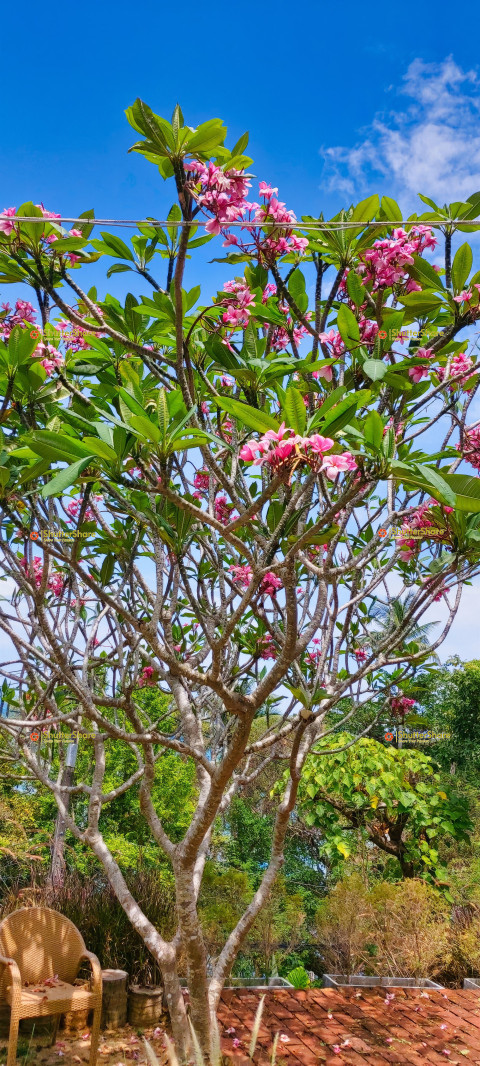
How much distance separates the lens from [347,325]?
1.93 meters

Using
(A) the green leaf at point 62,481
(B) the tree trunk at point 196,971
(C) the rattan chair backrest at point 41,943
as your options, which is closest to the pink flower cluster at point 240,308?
(A) the green leaf at point 62,481

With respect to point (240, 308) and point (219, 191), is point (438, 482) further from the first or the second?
point (240, 308)

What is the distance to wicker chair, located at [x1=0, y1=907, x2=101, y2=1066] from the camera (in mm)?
2773

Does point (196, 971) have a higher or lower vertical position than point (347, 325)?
lower

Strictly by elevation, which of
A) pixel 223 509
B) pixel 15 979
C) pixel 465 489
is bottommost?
pixel 15 979

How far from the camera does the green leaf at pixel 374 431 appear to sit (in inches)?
62.9

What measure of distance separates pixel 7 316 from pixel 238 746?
1.72 meters

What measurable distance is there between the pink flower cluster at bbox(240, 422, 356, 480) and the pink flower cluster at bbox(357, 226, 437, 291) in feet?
2.58

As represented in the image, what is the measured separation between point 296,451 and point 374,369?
37cm

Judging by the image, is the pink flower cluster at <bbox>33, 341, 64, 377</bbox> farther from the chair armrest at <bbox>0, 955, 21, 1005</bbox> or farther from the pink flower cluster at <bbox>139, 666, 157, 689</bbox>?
the chair armrest at <bbox>0, 955, 21, 1005</bbox>

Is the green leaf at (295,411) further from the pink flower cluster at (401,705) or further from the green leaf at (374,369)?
the pink flower cluster at (401,705)

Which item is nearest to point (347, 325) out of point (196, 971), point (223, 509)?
point (223, 509)

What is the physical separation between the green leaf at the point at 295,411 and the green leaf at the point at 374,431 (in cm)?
15

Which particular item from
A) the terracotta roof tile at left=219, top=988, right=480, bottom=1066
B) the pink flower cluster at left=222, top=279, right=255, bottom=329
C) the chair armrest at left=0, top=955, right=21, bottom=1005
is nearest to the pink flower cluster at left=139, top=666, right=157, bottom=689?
the chair armrest at left=0, top=955, right=21, bottom=1005
